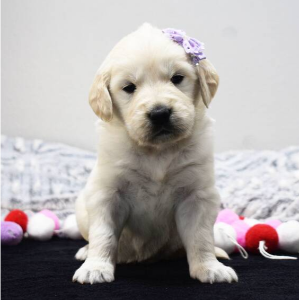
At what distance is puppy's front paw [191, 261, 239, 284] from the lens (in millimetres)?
1674

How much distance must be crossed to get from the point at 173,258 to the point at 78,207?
Result: 486 millimetres

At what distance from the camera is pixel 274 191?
125 inches

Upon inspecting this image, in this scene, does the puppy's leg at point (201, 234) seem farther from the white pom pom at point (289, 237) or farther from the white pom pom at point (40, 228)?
the white pom pom at point (40, 228)

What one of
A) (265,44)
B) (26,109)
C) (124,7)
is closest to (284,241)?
(26,109)

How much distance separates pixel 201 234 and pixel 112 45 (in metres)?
1.83

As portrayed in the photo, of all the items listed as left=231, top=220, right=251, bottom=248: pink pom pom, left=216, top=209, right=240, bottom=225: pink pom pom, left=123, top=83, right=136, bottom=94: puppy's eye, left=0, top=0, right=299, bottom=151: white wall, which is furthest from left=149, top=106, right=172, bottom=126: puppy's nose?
left=216, top=209, right=240, bottom=225: pink pom pom

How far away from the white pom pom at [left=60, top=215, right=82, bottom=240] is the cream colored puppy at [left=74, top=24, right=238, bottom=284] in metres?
0.85

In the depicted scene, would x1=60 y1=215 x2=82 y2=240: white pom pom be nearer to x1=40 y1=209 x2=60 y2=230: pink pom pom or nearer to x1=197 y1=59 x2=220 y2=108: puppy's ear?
x1=40 y1=209 x2=60 y2=230: pink pom pom

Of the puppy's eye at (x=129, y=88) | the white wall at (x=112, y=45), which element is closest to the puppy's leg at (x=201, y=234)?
the puppy's eye at (x=129, y=88)

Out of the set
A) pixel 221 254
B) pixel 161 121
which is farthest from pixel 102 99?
pixel 221 254

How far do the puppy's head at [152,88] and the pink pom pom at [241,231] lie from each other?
0.82 metres

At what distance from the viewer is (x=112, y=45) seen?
3.23 metres

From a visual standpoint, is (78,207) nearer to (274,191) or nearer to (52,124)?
(52,124)

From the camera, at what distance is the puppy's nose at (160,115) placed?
63.7 inches
